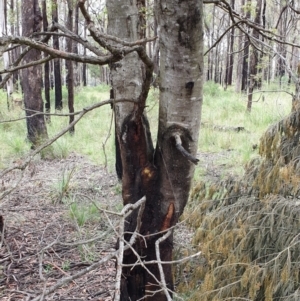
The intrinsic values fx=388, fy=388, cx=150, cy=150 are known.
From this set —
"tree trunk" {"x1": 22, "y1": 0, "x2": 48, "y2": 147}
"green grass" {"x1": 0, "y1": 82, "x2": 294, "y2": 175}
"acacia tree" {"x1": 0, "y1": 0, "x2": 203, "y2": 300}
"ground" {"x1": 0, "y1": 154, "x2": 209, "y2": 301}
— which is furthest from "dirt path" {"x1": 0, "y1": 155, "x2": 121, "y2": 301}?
"tree trunk" {"x1": 22, "y1": 0, "x2": 48, "y2": 147}

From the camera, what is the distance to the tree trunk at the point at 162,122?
198 centimetres

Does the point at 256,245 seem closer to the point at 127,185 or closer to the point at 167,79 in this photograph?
the point at 127,185

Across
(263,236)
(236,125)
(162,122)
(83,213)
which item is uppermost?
(162,122)

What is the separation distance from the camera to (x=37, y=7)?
7.38 m

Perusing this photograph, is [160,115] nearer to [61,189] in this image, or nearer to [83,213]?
[83,213]

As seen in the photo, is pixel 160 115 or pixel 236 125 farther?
pixel 236 125

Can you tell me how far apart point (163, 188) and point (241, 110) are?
1075 cm

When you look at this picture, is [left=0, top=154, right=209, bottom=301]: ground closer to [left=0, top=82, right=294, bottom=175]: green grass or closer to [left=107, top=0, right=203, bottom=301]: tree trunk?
[left=107, top=0, right=203, bottom=301]: tree trunk

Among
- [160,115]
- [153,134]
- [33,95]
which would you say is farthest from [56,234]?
[33,95]

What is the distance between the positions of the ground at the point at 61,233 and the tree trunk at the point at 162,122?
1.15 ft

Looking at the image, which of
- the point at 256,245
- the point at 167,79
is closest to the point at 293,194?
the point at 256,245

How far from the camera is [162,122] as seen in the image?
221 cm

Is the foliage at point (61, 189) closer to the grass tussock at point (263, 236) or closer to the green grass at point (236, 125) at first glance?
the grass tussock at point (263, 236)

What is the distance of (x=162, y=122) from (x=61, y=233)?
2538mm
